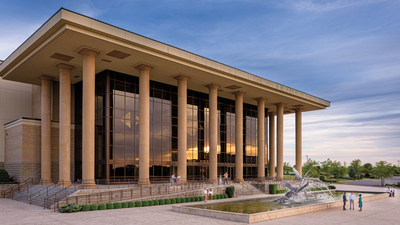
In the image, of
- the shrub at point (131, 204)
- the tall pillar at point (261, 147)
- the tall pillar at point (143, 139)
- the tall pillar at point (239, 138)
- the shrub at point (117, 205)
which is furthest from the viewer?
the tall pillar at point (261, 147)

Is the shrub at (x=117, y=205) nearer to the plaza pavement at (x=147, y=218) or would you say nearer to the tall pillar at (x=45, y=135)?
the plaza pavement at (x=147, y=218)

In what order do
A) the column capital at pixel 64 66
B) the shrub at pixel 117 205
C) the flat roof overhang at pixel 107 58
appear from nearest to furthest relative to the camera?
the shrub at pixel 117 205, the flat roof overhang at pixel 107 58, the column capital at pixel 64 66

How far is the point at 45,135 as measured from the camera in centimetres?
3647

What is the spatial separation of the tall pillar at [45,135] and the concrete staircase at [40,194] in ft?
6.11

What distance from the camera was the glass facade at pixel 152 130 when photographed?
36.2 meters

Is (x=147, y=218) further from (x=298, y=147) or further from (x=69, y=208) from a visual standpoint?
(x=298, y=147)

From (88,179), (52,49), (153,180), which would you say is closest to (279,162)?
(153,180)

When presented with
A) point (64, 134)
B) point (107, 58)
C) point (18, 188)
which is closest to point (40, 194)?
point (64, 134)

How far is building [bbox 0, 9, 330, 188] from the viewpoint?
29594mm

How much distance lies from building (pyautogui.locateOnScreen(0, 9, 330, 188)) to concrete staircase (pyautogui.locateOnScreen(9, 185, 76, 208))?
1455 mm

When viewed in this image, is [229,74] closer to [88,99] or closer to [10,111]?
[88,99]

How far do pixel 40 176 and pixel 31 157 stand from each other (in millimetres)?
2456

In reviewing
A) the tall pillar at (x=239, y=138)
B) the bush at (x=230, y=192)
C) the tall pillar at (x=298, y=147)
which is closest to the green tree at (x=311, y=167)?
the tall pillar at (x=298, y=147)

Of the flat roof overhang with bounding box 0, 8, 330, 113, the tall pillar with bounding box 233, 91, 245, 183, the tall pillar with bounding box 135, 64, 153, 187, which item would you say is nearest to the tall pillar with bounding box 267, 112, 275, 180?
the tall pillar with bounding box 233, 91, 245, 183
